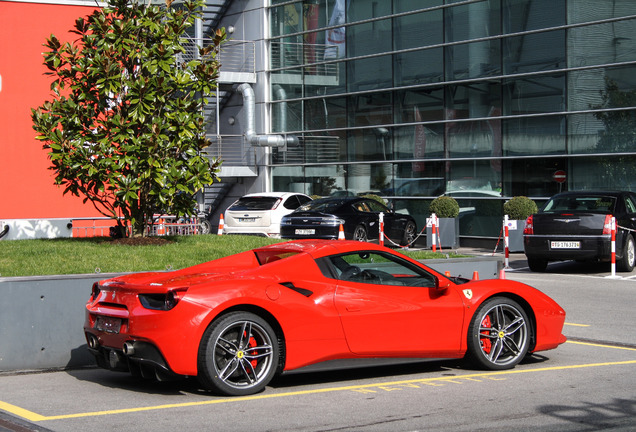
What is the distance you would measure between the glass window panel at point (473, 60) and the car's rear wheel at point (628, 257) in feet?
31.6

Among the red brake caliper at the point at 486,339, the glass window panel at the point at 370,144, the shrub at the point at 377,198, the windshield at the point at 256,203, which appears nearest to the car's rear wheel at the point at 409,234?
the shrub at the point at 377,198

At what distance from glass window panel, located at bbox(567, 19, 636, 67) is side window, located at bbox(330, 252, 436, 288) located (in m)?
17.3

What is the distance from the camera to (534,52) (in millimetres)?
25016

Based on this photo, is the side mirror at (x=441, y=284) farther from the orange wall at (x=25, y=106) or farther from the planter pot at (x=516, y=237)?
the planter pot at (x=516, y=237)

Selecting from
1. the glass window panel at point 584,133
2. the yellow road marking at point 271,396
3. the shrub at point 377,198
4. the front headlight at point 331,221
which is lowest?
the yellow road marking at point 271,396

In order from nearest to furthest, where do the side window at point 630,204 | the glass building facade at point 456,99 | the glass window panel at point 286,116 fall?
the side window at point 630,204 → the glass building facade at point 456,99 → the glass window panel at point 286,116

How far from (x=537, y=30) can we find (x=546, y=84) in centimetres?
156

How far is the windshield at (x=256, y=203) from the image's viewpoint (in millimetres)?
24195

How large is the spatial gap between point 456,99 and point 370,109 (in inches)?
142

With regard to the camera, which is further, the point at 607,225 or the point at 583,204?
the point at 583,204

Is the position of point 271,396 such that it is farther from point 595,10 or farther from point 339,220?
point 595,10

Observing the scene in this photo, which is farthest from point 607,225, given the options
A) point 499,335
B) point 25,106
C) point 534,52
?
point 25,106

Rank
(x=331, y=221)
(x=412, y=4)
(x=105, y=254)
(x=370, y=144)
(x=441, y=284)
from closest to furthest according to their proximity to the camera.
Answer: (x=441, y=284)
(x=105, y=254)
(x=331, y=221)
(x=412, y=4)
(x=370, y=144)

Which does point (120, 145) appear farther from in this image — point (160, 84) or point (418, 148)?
point (418, 148)
